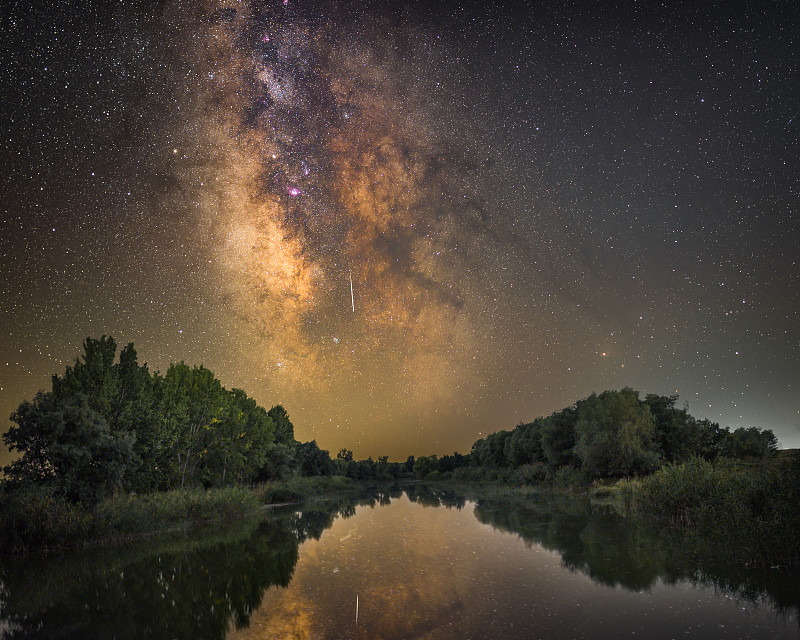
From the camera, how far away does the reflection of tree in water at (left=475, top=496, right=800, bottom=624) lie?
1275 centimetres

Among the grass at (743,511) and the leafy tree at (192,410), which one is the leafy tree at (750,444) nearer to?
the grass at (743,511)

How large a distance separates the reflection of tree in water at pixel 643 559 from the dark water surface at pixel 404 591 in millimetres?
59

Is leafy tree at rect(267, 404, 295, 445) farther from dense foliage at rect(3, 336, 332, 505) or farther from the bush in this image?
the bush

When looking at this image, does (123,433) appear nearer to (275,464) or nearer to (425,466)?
(275,464)

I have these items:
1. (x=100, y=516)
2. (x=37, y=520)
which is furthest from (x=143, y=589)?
(x=100, y=516)

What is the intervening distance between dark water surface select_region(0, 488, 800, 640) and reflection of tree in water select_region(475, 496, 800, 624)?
0.19 feet

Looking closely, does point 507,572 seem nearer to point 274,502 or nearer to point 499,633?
point 499,633

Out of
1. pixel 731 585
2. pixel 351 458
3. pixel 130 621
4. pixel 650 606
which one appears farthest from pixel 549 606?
pixel 351 458

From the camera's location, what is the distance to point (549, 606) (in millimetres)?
11875

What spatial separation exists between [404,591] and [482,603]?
2392mm

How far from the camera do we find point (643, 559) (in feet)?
54.4

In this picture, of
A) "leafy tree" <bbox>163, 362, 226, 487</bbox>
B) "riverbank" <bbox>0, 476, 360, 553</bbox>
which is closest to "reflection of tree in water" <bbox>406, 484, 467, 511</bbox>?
"riverbank" <bbox>0, 476, 360, 553</bbox>

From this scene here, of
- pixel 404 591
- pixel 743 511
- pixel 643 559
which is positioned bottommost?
pixel 643 559

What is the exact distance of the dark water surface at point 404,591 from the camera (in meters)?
10.5
